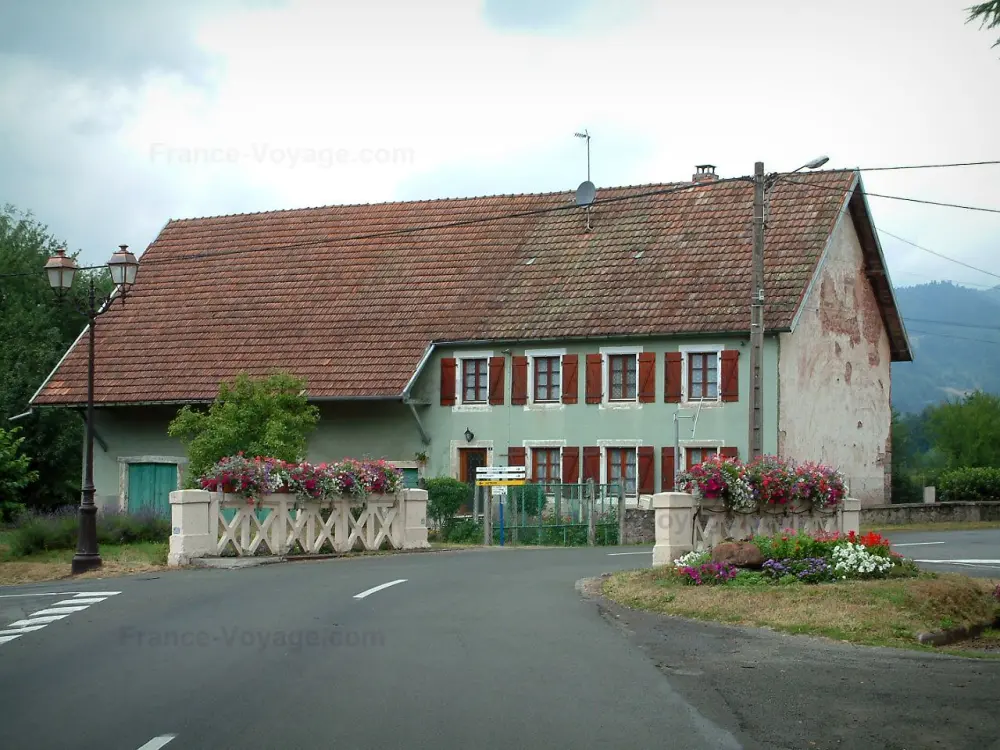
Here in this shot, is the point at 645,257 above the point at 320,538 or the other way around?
above

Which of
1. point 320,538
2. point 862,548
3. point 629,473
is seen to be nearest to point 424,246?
point 629,473

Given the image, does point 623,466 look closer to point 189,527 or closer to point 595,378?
point 595,378

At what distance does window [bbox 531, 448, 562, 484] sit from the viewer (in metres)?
41.1

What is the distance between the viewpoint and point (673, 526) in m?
21.3

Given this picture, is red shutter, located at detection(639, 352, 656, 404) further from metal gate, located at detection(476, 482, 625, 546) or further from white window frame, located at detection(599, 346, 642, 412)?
metal gate, located at detection(476, 482, 625, 546)

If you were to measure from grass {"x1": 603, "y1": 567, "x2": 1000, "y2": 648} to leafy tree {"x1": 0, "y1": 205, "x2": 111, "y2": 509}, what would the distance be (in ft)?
109

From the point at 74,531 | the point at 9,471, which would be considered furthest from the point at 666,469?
the point at 9,471

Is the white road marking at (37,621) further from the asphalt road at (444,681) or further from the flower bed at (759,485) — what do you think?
the flower bed at (759,485)

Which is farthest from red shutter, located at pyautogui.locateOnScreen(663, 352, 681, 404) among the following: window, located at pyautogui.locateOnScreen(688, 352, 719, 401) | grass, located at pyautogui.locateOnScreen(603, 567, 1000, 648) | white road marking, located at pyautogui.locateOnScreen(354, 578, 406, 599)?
grass, located at pyautogui.locateOnScreen(603, 567, 1000, 648)

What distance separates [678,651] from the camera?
13.1m

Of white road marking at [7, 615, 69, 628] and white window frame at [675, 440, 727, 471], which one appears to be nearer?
white road marking at [7, 615, 69, 628]

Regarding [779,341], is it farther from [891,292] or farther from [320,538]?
[320,538]

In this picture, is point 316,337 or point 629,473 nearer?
point 629,473

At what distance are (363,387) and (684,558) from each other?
74.2 feet
